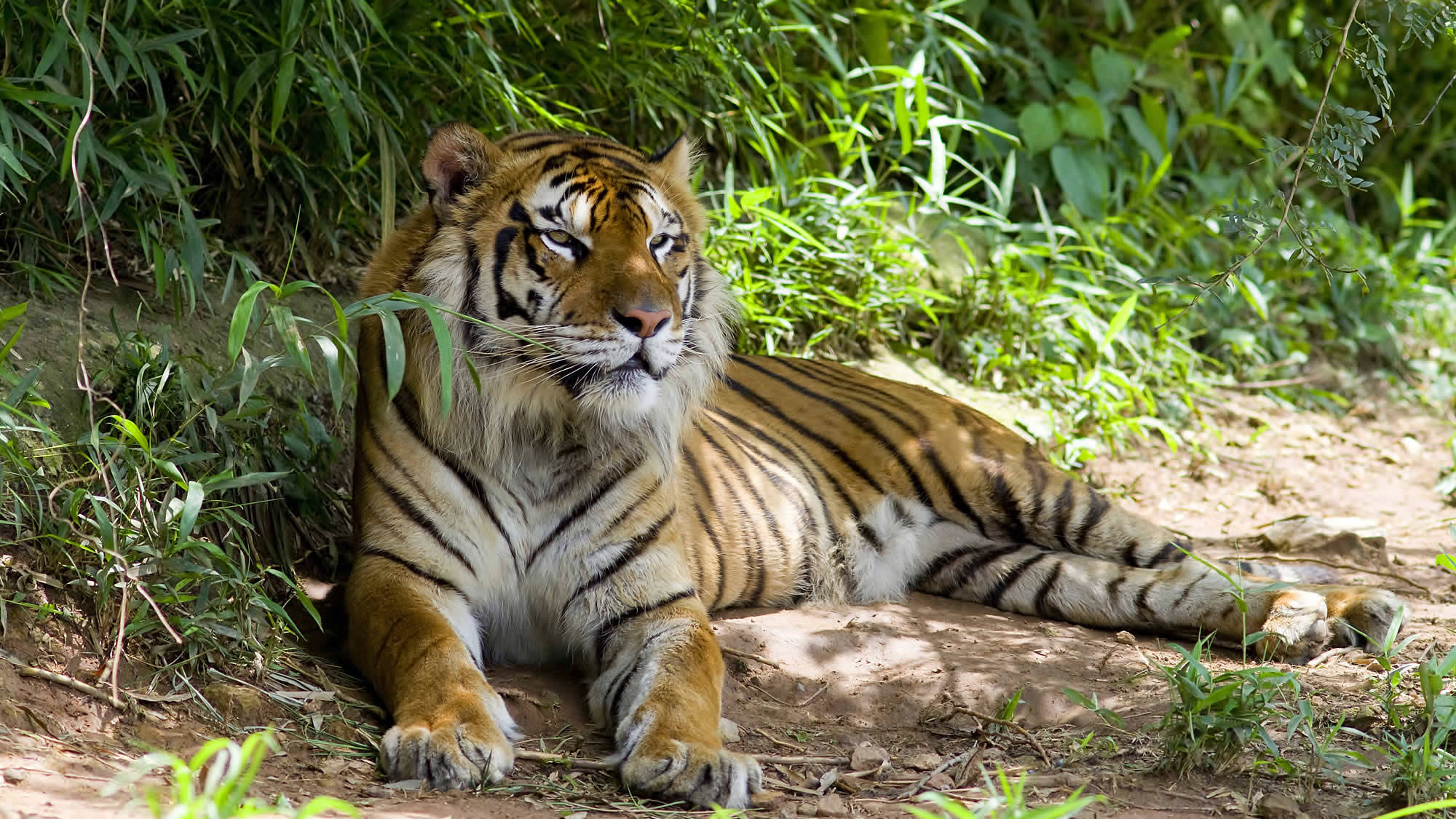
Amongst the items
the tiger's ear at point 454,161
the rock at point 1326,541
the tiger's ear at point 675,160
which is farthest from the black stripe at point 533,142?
the rock at point 1326,541

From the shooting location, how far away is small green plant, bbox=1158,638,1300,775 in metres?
2.49

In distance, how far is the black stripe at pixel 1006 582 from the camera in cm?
390

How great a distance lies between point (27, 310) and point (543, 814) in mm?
1757

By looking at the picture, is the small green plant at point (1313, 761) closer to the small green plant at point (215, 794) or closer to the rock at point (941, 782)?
the rock at point (941, 782)

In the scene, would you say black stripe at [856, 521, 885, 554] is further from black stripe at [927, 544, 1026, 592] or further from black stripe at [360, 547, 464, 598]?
black stripe at [360, 547, 464, 598]

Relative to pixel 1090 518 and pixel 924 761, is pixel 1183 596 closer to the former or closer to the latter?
pixel 1090 518

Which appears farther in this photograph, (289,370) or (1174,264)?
(1174,264)

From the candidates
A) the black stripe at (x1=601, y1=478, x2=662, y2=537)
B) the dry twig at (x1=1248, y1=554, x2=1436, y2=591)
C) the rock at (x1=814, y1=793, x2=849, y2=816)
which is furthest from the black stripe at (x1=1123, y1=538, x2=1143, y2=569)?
the rock at (x1=814, y1=793, x2=849, y2=816)

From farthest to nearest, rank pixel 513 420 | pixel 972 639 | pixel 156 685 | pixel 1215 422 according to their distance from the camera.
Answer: pixel 1215 422 → pixel 972 639 → pixel 513 420 → pixel 156 685

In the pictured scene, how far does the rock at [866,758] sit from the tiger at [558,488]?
0.27 m

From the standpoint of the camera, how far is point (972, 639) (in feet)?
11.5

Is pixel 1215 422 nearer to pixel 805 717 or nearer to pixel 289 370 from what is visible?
pixel 805 717

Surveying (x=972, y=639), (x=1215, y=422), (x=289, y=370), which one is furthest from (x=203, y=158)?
(x=1215, y=422)

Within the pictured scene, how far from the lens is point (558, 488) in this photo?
10.1ft
